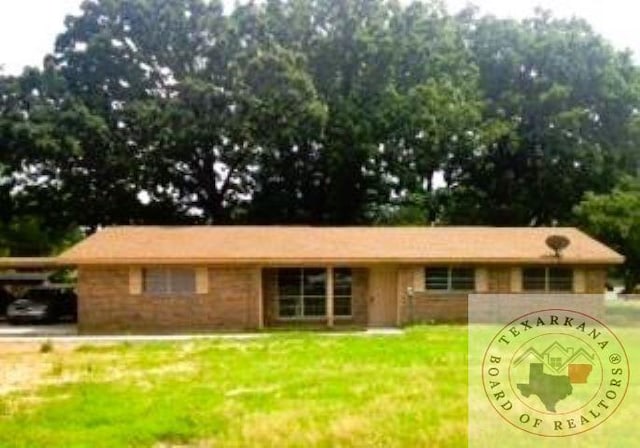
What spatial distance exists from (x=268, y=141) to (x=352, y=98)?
17.2ft

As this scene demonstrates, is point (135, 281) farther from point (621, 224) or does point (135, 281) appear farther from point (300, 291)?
point (621, 224)

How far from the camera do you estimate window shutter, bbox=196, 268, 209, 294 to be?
1094 inches

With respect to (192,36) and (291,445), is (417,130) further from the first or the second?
(291,445)

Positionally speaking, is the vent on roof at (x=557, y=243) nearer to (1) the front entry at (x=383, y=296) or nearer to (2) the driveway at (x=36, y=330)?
(1) the front entry at (x=383, y=296)

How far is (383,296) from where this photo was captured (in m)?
29.1

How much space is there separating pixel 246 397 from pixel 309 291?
14794 millimetres

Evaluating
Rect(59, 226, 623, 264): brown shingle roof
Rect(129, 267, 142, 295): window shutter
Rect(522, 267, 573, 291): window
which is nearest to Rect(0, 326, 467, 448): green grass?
Rect(129, 267, 142, 295): window shutter

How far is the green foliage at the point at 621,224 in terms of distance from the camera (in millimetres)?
34500

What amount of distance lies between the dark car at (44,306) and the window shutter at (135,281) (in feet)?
18.0

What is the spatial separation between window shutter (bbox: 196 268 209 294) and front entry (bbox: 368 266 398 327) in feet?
17.6

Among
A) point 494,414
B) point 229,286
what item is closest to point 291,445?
point 494,414

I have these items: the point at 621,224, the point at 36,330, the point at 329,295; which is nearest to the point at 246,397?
the point at 329,295

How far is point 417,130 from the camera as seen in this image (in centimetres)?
4162

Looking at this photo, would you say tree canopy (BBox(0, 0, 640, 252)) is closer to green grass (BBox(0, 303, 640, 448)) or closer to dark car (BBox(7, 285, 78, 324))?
dark car (BBox(7, 285, 78, 324))
